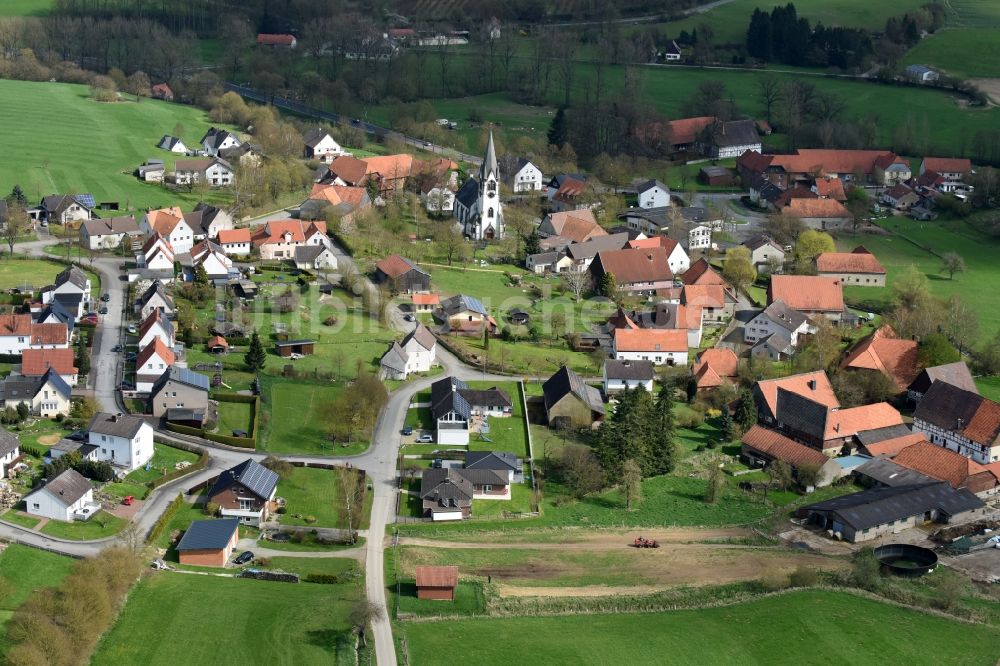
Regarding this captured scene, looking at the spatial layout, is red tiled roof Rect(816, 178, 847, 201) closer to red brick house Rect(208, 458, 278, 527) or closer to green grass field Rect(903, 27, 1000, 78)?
green grass field Rect(903, 27, 1000, 78)

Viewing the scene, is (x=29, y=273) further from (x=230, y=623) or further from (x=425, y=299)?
(x=230, y=623)

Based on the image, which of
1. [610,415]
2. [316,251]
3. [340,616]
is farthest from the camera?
[316,251]

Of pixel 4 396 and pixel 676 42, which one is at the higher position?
pixel 676 42

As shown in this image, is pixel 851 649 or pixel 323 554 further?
pixel 323 554

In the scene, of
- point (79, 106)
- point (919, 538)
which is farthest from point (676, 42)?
point (919, 538)

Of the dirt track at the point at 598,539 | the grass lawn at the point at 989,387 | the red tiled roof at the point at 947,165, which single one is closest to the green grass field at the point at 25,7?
the red tiled roof at the point at 947,165

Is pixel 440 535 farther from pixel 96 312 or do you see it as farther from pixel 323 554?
pixel 96 312

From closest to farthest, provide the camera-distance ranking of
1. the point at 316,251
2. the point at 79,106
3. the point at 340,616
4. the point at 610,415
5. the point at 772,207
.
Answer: the point at 340,616, the point at 610,415, the point at 316,251, the point at 772,207, the point at 79,106

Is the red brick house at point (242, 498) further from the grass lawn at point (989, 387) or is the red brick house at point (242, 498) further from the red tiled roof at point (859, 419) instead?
the grass lawn at point (989, 387)
